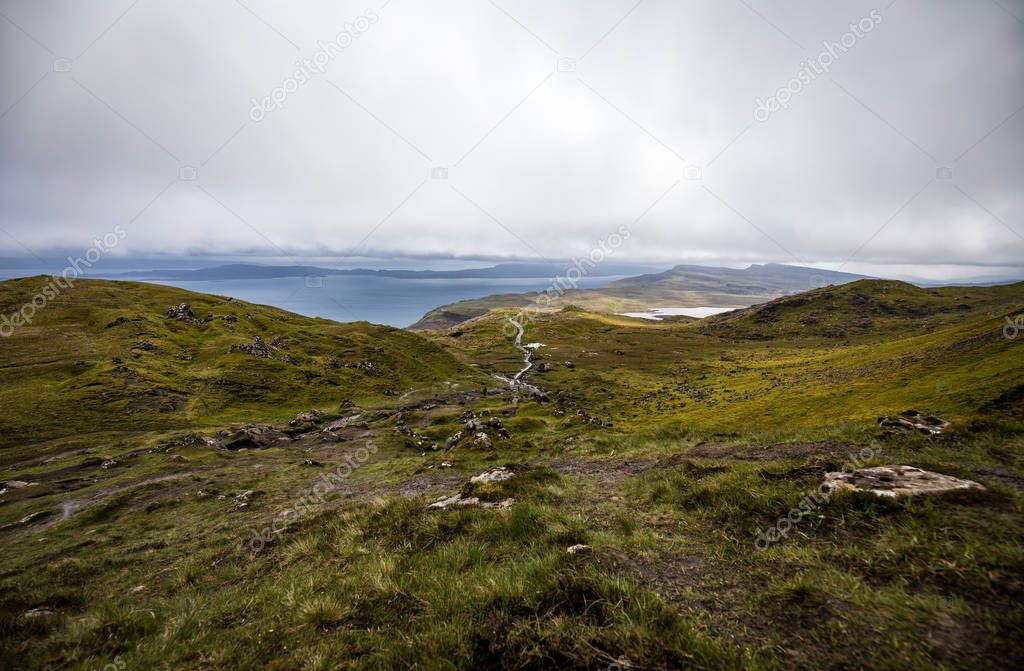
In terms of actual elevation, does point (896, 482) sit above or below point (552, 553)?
above

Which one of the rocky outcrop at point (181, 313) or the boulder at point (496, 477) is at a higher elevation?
the rocky outcrop at point (181, 313)

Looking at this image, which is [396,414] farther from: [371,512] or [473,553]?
[473,553]

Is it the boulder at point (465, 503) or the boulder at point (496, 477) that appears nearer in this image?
the boulder at point (465, 503)

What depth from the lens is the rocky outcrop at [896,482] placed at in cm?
789

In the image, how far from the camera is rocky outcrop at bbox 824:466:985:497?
7895mm

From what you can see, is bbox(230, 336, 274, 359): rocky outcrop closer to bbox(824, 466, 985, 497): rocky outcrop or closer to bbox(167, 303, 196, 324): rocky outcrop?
bbox(167, 303, 196, 324): rocky outcrop

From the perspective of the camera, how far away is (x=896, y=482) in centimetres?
847

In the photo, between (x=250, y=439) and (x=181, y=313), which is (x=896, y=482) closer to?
(x=250, y=439)

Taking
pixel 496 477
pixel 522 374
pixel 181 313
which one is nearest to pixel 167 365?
pixel 181 313

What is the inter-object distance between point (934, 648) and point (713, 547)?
3977 mm

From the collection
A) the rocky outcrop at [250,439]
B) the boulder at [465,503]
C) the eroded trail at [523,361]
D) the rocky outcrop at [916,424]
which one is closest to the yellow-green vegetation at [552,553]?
Result: the boulder at [465,503]

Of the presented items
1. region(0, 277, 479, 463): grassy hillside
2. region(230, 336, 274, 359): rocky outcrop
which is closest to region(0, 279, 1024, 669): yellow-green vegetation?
region(0, 277, 479, 463): grassy hillside

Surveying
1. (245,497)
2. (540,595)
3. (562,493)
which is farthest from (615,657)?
(245,497)

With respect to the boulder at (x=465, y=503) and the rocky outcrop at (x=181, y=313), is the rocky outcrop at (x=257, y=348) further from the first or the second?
the boulder at (x=465, y=503)
